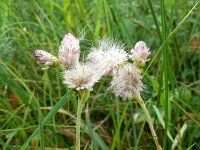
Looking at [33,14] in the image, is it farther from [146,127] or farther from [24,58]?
[146,127]

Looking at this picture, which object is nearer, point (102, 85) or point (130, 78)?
point (130, 78)

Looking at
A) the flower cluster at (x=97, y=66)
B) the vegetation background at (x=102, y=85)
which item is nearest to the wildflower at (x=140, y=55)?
the flower cluster at (x=97, y=66)

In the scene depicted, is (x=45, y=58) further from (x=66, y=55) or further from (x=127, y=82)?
(x=127, y=82)

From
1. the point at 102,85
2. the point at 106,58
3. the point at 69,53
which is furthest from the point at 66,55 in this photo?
the point at 102,85

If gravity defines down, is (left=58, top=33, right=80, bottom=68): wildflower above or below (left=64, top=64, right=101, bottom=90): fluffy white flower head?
above

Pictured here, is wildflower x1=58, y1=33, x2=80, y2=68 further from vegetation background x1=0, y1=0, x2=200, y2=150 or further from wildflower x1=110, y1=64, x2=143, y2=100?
vegetation background x1=0, y1=0, x2=200, y2=150

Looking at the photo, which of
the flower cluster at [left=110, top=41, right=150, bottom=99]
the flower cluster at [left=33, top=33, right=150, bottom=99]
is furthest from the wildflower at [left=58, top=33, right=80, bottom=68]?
the flower cluster at [left=110, top=41, right=150, bottom=99]

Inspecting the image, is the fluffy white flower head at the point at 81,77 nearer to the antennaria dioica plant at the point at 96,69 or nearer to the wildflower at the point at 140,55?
the antennaria dioica plant at the point at 96,69
